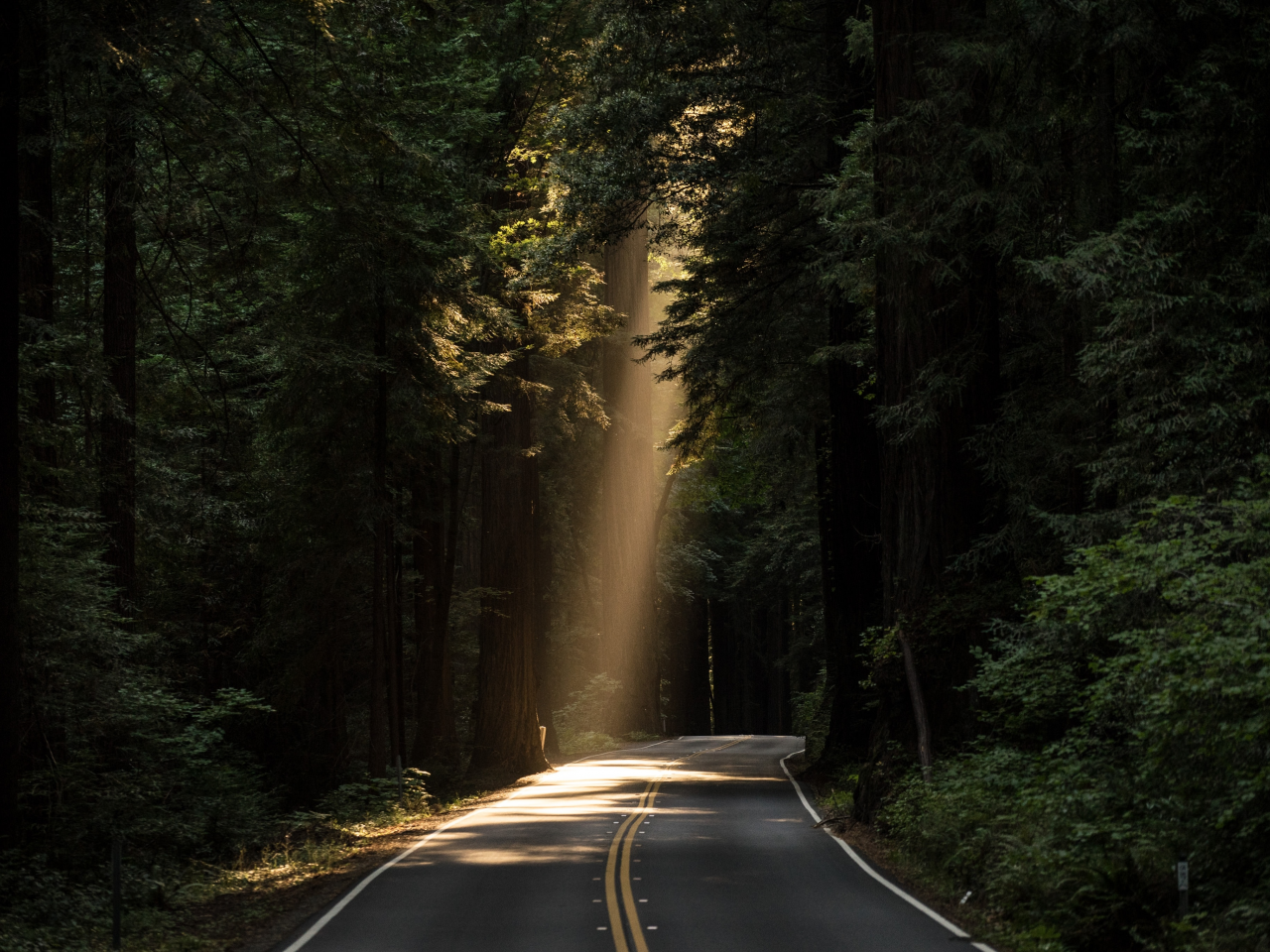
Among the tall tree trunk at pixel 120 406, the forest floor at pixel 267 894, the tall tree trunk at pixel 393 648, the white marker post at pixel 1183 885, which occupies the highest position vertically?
the tall tree trunk at pixel 120 406

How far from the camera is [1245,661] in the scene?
8.96m

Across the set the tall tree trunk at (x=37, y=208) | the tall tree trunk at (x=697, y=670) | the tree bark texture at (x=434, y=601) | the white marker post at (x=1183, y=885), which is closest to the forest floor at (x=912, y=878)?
the white marker post at (x=1183, y=885)

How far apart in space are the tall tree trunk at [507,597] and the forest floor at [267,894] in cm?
667

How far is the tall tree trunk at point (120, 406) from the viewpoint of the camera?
1733 cm

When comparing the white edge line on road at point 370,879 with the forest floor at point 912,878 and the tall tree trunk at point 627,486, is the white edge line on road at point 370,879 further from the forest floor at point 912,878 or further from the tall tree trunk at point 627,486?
the tall tree trunk at point 627,486

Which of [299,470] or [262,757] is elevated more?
[299,470]

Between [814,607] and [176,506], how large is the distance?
1219 inches

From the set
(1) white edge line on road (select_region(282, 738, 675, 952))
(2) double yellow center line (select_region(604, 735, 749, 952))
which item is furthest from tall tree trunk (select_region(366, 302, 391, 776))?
(2) double yellow center line (select_region(604, 735, 749, 952))

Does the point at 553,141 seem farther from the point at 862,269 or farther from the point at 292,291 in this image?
the point at 862,269

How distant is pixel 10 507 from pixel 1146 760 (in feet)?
36.7

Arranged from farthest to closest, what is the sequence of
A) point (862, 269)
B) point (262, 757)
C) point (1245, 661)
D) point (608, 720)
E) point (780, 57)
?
point (608, 720)
point (262, 757)
point (780, 57)
point (862, 269)
point (1245, 661)

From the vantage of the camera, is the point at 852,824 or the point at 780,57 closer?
the point at 852,824

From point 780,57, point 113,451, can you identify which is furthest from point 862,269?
point 113,451

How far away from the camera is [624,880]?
14.3 metres
